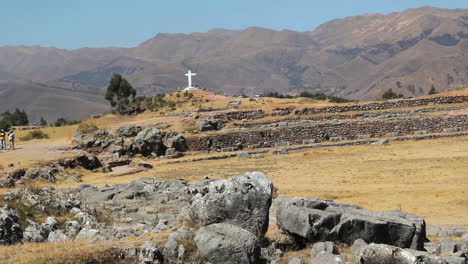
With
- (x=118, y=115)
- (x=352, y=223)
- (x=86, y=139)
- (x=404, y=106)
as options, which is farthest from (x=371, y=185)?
(x=118, y=115)

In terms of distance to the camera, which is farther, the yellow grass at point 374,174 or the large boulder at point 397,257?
the yellow grass at point 374,174

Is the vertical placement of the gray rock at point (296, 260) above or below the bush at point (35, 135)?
Answer: above

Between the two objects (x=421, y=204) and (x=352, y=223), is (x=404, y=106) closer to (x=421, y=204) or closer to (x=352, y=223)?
(x=421, y=204)

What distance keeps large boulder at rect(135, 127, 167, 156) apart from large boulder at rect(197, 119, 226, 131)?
487 cm

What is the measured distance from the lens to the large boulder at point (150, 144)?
35.8 meters

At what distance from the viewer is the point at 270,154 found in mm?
34406

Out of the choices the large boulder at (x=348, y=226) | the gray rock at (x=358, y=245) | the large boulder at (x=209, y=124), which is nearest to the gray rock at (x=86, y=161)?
the large boulder at (x=209, y=124)

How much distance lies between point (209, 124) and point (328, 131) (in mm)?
8730

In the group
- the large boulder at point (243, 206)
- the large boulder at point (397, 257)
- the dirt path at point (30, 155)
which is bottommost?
the dirt path at point (30, 155)

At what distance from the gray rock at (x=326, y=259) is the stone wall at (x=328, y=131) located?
27848mm

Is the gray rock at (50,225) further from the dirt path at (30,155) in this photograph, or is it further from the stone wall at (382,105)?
the stone wall at (382,105)

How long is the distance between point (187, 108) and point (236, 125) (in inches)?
446

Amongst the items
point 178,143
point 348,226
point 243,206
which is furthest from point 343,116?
point 243,206

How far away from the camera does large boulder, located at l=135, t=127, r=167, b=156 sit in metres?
35.8
